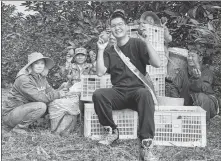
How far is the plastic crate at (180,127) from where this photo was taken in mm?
3299

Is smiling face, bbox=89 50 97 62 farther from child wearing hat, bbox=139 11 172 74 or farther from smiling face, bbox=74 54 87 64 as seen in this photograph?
child wearing hat, bbox=139 11 172 74

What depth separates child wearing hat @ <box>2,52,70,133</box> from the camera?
359 cm

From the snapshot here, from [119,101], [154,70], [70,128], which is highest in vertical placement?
[154,70]

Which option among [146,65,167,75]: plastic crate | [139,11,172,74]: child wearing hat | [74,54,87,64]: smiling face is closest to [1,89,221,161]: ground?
[146,65,167,75]: plastic crate

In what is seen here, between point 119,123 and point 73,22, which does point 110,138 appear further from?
point 73,22

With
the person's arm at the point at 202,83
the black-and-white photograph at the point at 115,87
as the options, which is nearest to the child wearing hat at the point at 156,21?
the black-and-white photograph at the point at 115,87

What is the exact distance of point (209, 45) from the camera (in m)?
4.15

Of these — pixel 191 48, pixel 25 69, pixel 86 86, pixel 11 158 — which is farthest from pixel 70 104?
pixel 191 48

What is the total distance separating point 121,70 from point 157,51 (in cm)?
118

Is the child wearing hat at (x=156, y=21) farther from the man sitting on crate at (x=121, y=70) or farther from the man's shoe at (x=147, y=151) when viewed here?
the man's shoe at (x=147, y=151)

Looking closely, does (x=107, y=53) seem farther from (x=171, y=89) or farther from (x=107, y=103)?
(x=171, y=89)

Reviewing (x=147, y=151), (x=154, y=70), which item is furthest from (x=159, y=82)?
(x=147, y=151)

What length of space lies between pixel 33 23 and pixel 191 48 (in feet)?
8.49

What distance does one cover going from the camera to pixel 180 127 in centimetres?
336
